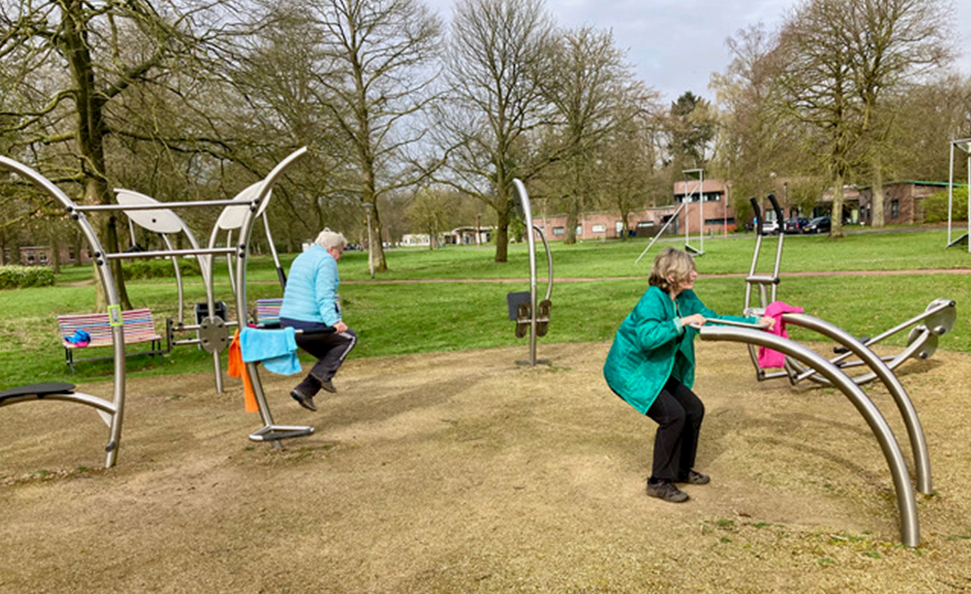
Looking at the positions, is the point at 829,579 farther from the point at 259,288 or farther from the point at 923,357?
the point at 259,288

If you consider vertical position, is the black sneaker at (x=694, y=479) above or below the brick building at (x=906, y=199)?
below

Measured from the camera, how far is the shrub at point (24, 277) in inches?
1073

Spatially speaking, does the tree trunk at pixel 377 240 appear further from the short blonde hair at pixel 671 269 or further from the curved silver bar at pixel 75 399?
the short blonde hair at pixel 671 269

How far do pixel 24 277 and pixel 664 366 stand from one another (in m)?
32.4

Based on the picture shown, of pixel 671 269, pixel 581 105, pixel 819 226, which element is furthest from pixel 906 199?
pixel 671 269

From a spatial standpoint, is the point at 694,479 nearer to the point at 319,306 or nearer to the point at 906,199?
the point at 319,306

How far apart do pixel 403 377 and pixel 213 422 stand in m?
2.21

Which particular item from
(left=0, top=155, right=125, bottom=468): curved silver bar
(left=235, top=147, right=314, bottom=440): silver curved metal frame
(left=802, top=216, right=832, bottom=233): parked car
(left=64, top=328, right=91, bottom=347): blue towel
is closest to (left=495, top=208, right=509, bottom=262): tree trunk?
(left=64, top=328, right=91, bottom=347): blue towel

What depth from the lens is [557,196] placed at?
28.6m

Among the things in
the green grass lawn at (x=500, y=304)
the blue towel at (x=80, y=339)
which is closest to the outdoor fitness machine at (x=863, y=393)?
the green grass lawn at (x=500, y=304)

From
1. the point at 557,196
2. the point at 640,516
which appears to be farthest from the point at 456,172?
the point at 640,516

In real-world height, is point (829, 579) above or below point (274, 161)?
below

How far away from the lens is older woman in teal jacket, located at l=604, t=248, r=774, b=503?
3393mm

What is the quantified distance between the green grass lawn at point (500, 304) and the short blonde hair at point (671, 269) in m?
5.44
